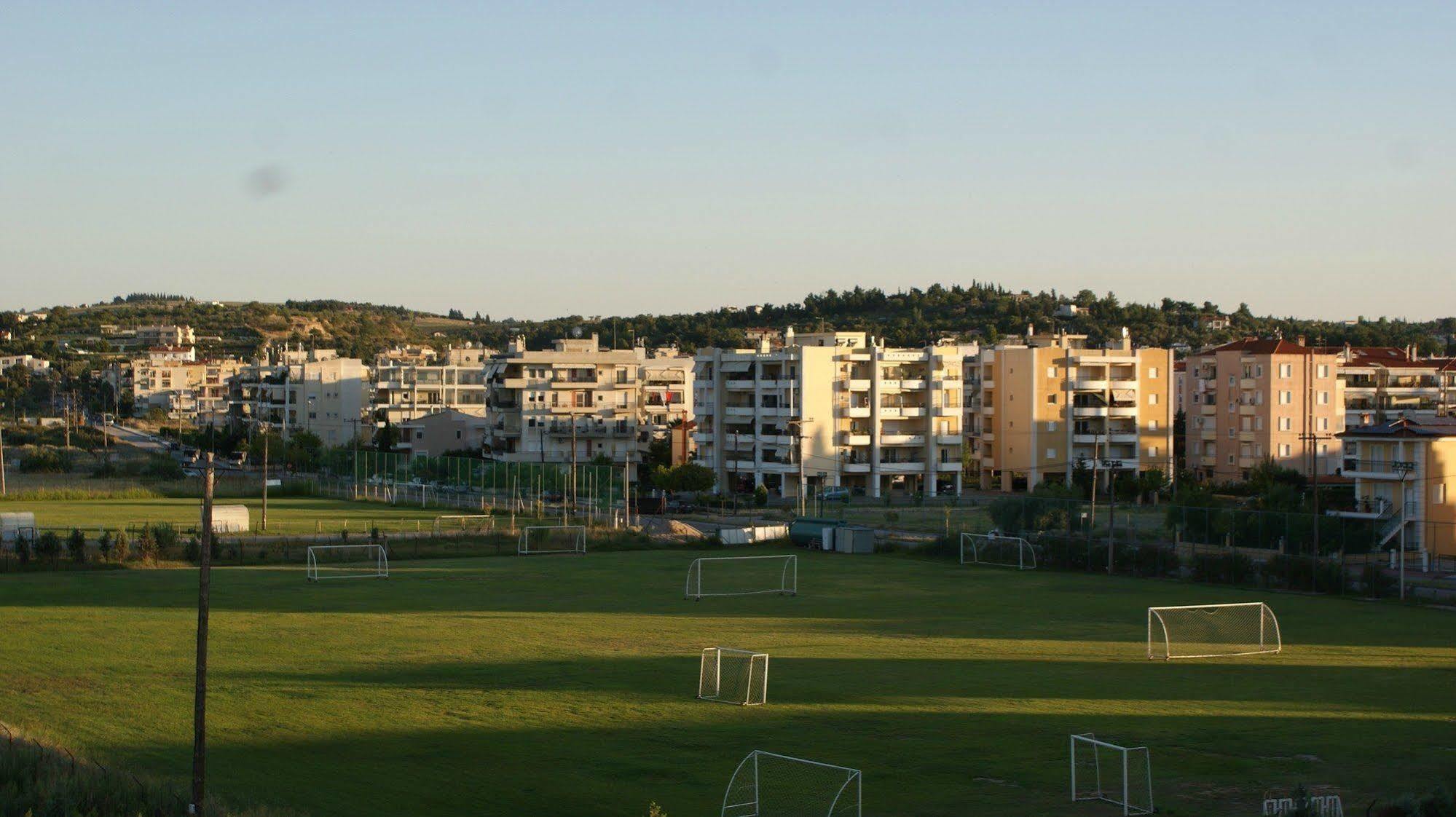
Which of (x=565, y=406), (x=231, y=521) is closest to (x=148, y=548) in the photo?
(x=231, y=521)

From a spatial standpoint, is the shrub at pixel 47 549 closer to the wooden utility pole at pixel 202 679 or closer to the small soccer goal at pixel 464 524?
the small soccer goal at pixel 464 524

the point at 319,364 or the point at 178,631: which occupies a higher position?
the point at 319,364

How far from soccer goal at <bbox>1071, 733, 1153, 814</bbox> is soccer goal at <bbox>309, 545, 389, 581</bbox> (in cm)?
2702

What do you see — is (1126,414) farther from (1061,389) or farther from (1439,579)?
(1439,579)

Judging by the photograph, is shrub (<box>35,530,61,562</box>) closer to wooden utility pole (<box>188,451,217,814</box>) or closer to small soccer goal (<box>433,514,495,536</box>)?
small soccer goal (<box>433,514,495,536</box>)

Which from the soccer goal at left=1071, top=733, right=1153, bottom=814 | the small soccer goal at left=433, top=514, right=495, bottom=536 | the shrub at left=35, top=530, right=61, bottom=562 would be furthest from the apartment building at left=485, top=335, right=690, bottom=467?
the soccer goal at left=1071, top=733, right=1153, bottom=814

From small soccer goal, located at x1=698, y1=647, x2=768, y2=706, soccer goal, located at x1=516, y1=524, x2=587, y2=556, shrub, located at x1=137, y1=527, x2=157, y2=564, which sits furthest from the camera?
soccer goal, located at x1=516, y1=524, x2=587, y2=556

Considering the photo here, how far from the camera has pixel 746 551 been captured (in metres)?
52.1

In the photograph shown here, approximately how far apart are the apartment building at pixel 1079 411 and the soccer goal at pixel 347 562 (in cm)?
5003

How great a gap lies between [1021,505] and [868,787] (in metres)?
37.3

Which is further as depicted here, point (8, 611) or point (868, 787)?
point (8, 611)

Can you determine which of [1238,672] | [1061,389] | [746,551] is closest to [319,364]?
[1061,389]

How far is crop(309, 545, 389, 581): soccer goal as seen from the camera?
41.9m

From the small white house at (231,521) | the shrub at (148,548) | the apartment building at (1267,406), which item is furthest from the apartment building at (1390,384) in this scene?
the shrub at (148,548)
